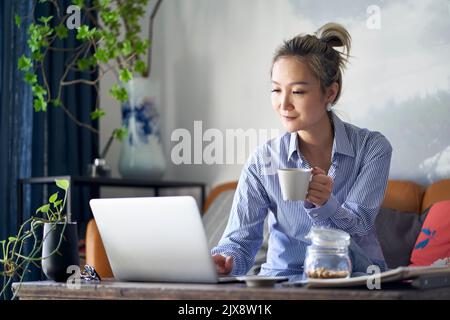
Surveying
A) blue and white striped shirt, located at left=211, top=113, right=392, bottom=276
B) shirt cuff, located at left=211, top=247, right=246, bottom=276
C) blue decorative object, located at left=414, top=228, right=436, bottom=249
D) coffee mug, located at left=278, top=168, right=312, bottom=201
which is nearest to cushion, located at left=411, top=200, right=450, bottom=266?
blue decorative object, located at left=414, top=228, right=436, bottom=249

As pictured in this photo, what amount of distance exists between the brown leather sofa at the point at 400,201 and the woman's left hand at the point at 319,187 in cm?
106

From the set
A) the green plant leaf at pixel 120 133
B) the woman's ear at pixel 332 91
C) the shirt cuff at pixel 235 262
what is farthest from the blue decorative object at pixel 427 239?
the green plant leaf at pixel 120 133

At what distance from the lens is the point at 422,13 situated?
9.36ft

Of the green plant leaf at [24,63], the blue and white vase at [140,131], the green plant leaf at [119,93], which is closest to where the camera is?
the green plant leaf at [24,63]

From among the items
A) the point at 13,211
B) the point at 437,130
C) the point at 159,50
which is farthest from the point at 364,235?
the point at 159,50

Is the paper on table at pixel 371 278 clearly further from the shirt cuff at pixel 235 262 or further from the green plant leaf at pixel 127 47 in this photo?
the green plant leaf at pixel 127 47

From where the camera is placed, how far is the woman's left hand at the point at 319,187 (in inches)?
65.4

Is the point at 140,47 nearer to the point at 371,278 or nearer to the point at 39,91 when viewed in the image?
the point at 39,91

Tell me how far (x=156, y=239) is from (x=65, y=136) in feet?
6.59

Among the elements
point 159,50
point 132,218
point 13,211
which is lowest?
point 13,211


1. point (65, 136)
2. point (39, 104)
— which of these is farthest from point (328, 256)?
point (65, 136)
